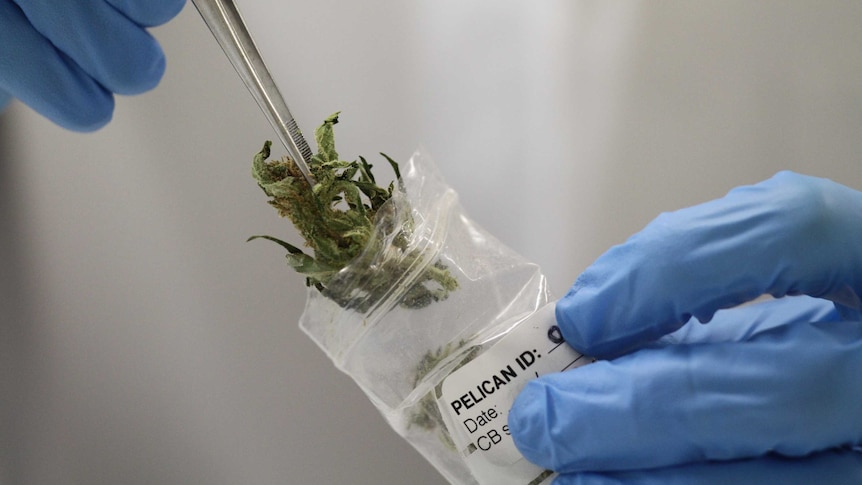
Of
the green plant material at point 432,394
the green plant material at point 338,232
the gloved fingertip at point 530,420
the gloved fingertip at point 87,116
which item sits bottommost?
the gloved fingertip at point 530,420

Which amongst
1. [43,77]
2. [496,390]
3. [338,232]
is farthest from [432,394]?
[43,77]

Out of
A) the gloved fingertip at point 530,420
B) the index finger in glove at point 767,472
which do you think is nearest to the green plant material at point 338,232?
the gloved fingertip at point 530,420

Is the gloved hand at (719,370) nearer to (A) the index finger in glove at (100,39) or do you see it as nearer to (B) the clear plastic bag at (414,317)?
(B) the clear plastic bag at (414,317)

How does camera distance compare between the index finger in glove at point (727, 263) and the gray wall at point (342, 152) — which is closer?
the index finger in glove at point (727, 263)

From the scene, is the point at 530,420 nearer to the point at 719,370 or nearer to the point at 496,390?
the point at 496,390

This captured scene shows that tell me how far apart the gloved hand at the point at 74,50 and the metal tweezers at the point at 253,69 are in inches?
4.8

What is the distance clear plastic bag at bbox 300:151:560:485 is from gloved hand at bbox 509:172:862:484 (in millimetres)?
64

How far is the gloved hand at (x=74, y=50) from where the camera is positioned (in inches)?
24.1

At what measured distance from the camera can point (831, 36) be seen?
78 centimetres

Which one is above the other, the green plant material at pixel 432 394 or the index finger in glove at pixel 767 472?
the green plant material at pixel 432 394

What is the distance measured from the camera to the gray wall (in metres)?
0.79

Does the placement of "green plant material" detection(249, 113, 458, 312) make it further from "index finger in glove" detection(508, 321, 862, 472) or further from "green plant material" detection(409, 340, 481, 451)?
"index finger in glove" detection(508, 321, 862, 472)

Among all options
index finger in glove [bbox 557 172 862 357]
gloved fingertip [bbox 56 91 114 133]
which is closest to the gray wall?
gloved fingertip [bbox 56 91 114 133]

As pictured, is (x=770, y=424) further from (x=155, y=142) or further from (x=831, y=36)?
(x=155, y=142)
